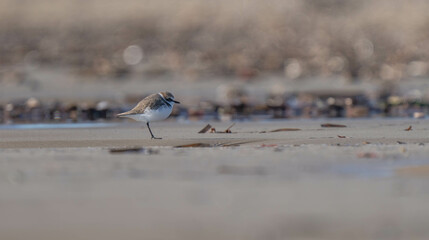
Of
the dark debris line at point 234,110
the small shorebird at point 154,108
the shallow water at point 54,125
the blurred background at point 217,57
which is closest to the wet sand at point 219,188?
the small shorebird at point 154,108

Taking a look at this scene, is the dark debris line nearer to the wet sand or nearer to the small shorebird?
the small shorebird

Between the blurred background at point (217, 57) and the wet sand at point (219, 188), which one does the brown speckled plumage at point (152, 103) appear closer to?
the wet sand at point (219, 188)

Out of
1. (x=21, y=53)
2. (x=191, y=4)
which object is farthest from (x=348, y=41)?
(x=21, y=53)

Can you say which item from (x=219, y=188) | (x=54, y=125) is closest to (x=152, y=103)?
(x=54, y=125)

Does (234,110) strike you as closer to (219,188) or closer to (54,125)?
(54,125)

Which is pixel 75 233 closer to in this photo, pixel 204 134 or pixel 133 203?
pixel 133 203

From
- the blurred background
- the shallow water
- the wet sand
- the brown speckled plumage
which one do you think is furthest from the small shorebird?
the blurred background

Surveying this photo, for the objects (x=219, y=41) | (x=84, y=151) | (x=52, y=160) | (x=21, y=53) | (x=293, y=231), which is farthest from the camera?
(x=219, y=41)
